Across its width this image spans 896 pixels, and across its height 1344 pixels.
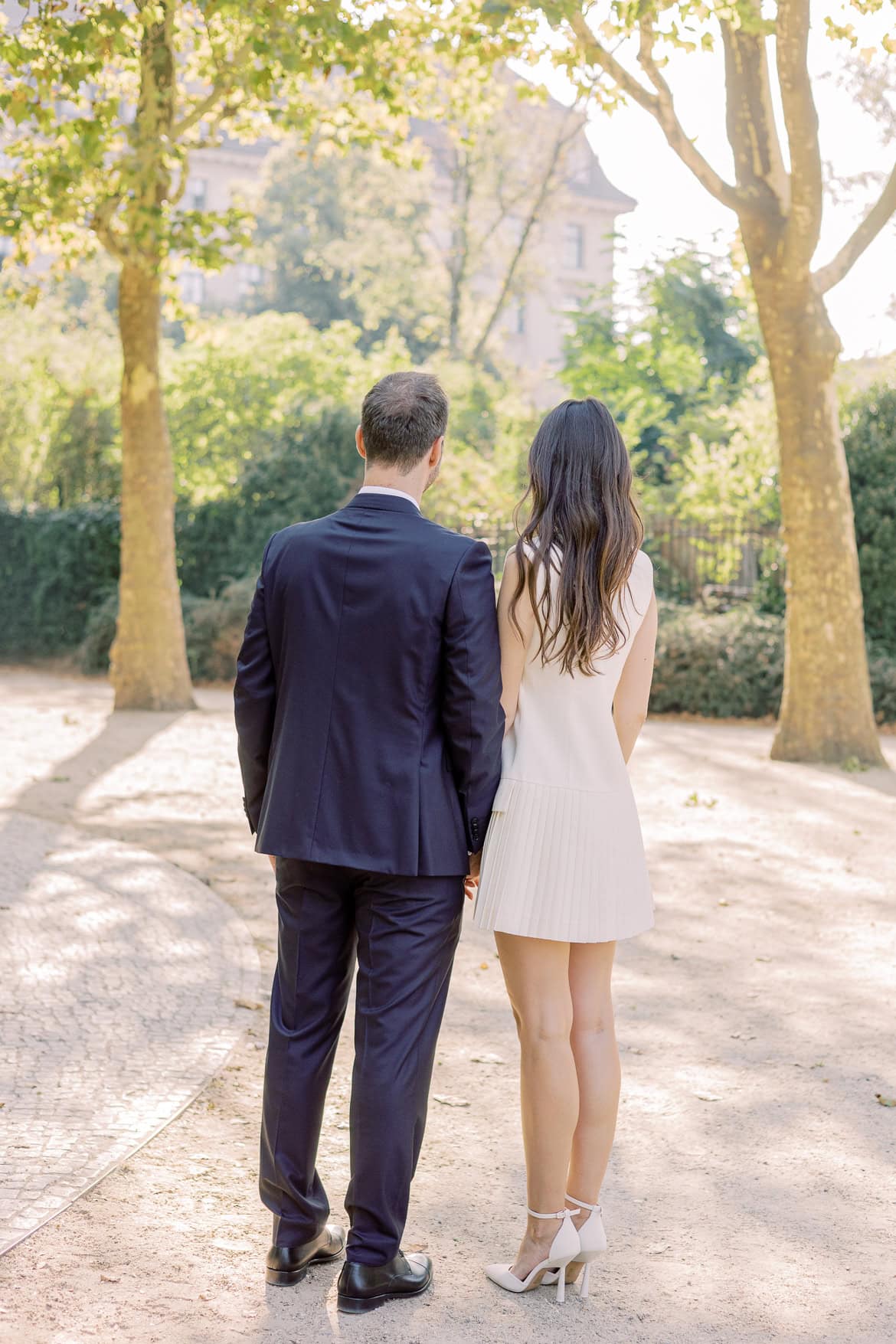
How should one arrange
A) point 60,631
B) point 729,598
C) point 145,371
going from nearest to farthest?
1. point 145,371
2. point 729,598
3. point 60,631

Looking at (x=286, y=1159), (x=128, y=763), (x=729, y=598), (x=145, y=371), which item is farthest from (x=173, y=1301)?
(x=729, y=598)

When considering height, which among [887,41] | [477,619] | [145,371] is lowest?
[477,619]

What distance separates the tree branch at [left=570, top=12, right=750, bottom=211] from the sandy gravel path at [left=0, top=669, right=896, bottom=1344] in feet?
20.3

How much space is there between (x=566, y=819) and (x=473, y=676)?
0.41 meters

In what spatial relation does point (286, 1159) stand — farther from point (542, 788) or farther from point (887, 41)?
point (887, 41)

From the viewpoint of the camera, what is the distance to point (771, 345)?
11797mm

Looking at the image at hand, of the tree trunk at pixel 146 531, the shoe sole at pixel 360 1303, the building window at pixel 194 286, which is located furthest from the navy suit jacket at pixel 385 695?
the building window at pixel 194 286

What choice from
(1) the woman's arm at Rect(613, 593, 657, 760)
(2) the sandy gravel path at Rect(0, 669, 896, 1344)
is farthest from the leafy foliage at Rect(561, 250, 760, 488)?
(1) the woman's arm at Rect(613, 593, 657, 760)

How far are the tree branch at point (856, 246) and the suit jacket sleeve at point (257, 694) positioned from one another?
9.56 meters

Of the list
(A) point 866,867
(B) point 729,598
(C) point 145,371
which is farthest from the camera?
(B) point 729,598

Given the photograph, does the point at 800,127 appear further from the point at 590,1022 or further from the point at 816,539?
the point at 590,1022

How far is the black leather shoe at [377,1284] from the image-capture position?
3086mm

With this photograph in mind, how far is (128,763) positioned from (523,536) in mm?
9041

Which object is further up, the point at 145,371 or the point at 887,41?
the point at 887,41
